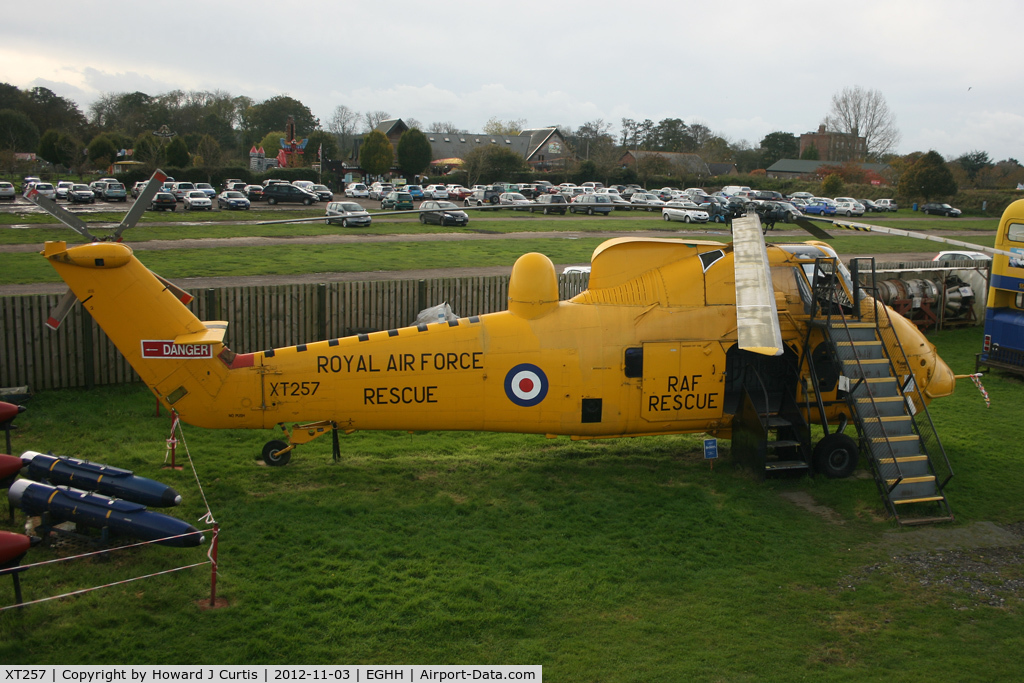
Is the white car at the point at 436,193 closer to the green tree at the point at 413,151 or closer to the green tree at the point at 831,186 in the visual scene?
the green tree at the point at 413,151

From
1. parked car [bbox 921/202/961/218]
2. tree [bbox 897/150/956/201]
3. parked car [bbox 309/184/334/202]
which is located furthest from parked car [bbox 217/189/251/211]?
tree [bbox 897/150/956/201]

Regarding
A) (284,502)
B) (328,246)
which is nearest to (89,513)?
(284,502)

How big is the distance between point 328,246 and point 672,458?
27546 millimetres

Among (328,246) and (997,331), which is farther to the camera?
(328,246)

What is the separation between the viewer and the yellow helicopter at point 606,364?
34.6 feet

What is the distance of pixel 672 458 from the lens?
13102 mm

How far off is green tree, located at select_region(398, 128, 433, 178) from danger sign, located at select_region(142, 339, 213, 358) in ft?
286

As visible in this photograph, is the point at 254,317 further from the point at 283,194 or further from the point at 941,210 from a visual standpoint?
the point at 941,210

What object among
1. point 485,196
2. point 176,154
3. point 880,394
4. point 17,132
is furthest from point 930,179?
point 17,132

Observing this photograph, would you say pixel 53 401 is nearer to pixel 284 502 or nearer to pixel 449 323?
pixel 284 502

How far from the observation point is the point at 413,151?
93562 mm

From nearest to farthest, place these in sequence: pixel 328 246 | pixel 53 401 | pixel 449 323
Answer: pixel 449 323
pixel 53 401
pixel 328 246

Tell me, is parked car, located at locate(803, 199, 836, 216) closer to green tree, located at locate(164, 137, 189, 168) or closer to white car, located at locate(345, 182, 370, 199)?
white car, located at locate(345, 182, 370, 199)

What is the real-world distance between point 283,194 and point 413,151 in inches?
1436
